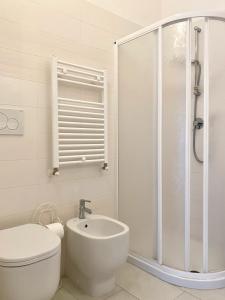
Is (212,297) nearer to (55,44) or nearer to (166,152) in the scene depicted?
(166,152)

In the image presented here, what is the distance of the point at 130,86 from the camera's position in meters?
2.13

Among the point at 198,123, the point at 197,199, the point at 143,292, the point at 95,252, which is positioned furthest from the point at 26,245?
the point at 198,123

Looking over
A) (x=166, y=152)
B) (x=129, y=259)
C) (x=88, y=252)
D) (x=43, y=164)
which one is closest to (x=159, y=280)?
(x=129, y=259)

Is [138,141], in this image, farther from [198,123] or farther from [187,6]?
[187,6]

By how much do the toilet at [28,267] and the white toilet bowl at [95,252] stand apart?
30cm

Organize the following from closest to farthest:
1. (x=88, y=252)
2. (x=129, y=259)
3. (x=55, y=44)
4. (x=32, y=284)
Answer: (x=32, y=284)
(x=88, y=252)
(x=55, y=44)
(x=129, y=259)

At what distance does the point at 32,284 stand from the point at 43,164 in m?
0.80

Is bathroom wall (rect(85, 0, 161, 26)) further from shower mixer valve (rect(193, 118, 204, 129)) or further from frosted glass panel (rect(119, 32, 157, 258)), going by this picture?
shower mixer valve (rect(193, 118, 204, 129))

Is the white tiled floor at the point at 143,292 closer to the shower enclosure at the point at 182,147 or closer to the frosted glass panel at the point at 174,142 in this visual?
the shower enclosure at the point at 182,147

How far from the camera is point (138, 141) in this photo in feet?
6.84

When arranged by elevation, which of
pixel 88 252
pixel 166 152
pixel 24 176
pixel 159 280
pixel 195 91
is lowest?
pixel 159 280

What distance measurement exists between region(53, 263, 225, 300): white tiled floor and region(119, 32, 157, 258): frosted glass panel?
0.81 feet

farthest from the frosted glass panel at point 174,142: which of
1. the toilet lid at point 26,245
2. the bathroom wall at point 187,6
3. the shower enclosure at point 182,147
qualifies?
the toilet lid at point 26,245

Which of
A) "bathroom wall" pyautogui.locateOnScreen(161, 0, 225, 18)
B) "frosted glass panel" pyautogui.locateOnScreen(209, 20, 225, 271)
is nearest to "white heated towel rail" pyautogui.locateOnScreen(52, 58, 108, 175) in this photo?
"frosted glass panel" pyautogui.locateOnScreen(209, 20, 225, 271)
